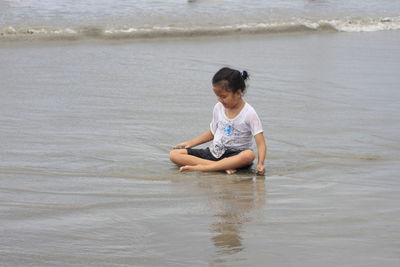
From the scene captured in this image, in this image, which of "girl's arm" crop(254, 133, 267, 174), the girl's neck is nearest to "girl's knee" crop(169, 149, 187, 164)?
the girl's neck

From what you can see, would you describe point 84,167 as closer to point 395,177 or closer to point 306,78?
point 395,177

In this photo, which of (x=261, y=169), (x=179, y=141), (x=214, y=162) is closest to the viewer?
(x=261, y=169)

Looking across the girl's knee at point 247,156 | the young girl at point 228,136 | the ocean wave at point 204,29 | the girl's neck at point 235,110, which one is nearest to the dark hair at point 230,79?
the young girl at point 228,136

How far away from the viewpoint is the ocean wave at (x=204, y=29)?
12.7 meters

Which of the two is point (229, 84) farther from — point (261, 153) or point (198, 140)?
point (198, 140)

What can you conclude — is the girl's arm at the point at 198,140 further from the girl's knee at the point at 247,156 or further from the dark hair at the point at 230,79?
the dark hair at the point at 230,79

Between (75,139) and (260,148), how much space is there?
1757mm

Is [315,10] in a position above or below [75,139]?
above

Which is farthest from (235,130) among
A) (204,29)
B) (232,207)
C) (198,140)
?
(204,29)

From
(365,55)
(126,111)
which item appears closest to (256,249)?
(126,111)

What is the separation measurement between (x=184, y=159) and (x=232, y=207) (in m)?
1.23

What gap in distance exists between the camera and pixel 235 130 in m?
5.60

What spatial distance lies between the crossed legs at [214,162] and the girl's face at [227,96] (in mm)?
411

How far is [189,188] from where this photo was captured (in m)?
4.84
